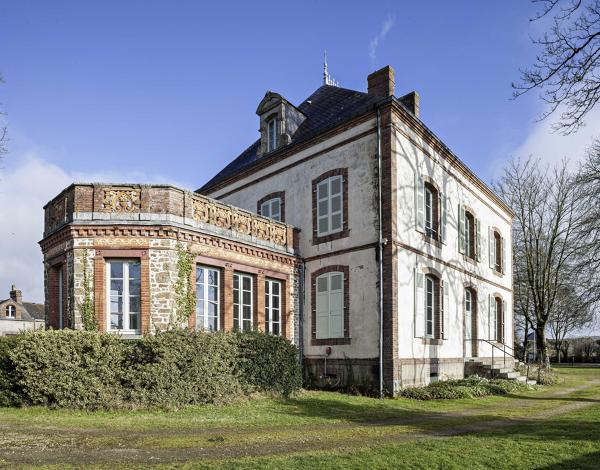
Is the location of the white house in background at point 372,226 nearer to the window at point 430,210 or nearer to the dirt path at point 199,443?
the window at point 430,210

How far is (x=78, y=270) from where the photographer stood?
12781 mm

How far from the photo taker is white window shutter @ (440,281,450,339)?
60.0ft

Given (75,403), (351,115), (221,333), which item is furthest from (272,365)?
(351,115)

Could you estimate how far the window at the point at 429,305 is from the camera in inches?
678

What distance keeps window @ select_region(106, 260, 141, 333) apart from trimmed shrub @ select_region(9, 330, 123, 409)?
4.99ft

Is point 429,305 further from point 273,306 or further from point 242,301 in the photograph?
point 242,301

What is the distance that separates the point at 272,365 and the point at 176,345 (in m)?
2.88

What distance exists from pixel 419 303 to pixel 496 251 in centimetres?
1114

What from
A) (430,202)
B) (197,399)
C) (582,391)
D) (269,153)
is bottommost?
(582,391)

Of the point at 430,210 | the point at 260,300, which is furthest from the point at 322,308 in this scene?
the point at 430,210

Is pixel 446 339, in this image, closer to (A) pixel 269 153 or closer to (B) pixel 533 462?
(A) pixel 269 153

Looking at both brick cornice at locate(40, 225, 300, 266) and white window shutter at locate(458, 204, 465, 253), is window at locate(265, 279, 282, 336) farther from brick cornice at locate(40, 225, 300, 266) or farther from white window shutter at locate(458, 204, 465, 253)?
white window shutter at locate(458, 204, 465, 253)

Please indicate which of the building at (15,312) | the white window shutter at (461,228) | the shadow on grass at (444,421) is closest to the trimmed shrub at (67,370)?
the shadow on grass at (444,421)

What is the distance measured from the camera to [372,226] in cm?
1591
